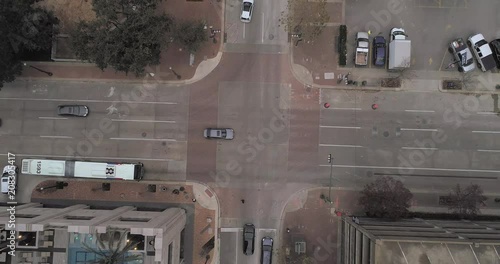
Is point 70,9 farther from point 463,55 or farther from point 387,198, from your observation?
point 463,55

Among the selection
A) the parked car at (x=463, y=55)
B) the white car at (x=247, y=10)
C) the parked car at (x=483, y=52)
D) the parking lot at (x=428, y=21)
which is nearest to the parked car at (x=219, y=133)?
the white car at (x=247, y=10)

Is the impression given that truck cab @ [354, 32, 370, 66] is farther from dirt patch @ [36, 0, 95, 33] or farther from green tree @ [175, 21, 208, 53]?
dirt patch @ [36, 0, 95, 33]

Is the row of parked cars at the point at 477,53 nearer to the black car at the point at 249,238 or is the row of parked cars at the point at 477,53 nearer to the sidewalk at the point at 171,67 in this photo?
the sidewalk at the point at 171,67

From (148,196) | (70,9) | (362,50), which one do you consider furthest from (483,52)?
(70,9)

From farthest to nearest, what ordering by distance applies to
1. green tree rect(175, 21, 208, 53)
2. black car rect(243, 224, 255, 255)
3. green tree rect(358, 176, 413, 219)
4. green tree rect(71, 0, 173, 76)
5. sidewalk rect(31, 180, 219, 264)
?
sidewalk rect(31, 180, 219, 264), black car rect(243, 224, 255, 255), green tree rect(175, 21, 208, 53), green tree rect(358, 176, 413, 219), green tree rect(71, 0, 173, 76)

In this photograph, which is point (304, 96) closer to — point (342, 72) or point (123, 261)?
point (342, 72)

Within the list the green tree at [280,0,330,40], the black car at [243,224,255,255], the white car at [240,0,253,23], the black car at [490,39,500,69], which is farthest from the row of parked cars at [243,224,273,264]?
the black car at [490,39,500,69]
